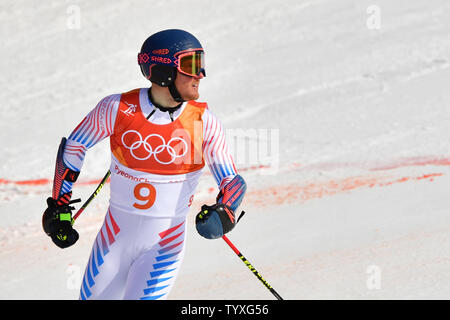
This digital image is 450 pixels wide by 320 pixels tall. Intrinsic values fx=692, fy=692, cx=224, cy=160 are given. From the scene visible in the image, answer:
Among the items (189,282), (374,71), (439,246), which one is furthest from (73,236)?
(374,71)

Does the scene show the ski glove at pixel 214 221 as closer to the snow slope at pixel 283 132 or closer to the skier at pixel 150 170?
the skier at pixel 150 170

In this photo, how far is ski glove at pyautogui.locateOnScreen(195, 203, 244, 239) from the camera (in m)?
3.52

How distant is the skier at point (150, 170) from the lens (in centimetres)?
373

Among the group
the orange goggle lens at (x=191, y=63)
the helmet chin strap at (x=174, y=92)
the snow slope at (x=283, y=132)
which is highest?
the orange goggle lens at (x=191, y=63)

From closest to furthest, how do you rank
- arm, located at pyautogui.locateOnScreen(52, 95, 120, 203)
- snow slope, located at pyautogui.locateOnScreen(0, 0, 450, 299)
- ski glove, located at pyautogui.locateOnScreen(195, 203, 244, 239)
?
ski glove, located at pyautogui.locateOnScreen(195, 203, 244, 239), arm, located at pyautogui.locateOnScreen(52, 95, 120, 203), snow slope, located at pyautogui.locateOnScreen(0, 0, 450, 299)

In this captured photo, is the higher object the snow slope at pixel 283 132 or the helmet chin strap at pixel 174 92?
the helmet chin strap at pixel 174 92

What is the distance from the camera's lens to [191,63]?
3.71 metres

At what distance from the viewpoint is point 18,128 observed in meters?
11.2

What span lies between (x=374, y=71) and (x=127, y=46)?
5.21 meters

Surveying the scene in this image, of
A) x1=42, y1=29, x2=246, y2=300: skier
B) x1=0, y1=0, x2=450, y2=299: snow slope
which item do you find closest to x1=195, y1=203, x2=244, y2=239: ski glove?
x1=42, y1=29, x2=246, y2=300: skier

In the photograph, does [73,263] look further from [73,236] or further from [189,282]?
[73,236]

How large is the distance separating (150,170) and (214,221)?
1.68 ft

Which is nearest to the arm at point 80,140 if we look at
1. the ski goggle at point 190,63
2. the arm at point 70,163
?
the arm at point 70,163

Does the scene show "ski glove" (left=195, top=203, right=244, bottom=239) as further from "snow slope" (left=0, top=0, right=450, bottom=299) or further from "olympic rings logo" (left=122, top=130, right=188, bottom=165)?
"snow slope" (left=0, top=0, right=450, bottom=299)
